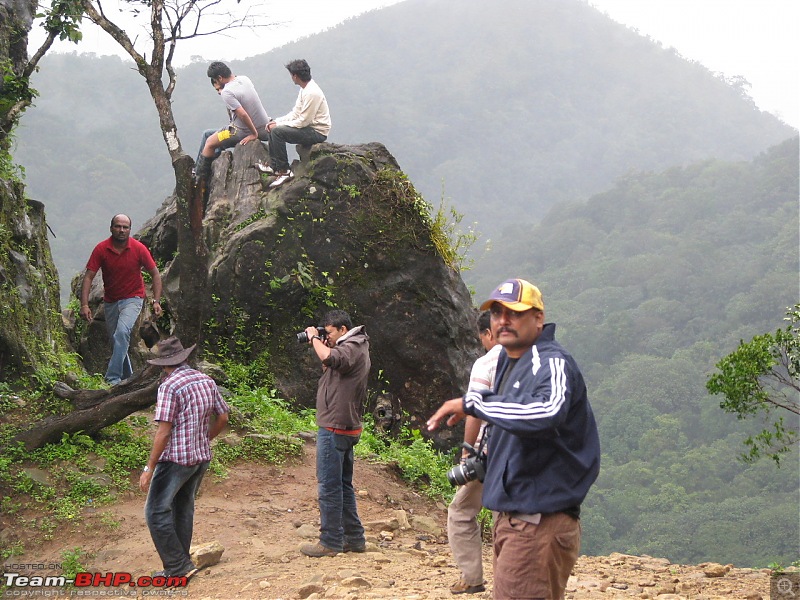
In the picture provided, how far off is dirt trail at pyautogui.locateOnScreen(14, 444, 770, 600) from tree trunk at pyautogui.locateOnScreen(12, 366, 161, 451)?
0.82 metres

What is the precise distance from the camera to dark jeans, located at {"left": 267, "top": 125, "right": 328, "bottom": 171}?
11672 millimetres

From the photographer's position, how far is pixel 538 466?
352cm

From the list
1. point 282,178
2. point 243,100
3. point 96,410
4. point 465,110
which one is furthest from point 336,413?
point 465,110

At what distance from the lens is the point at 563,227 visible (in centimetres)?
7600

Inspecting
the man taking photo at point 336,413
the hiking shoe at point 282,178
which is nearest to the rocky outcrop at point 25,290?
the hiking shoe at point 282,178

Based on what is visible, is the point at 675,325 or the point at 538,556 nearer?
the point at 538,556

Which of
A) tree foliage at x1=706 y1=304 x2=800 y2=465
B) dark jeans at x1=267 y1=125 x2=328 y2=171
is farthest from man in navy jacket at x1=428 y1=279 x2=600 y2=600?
dark jeans at x1=267 y1=125 x2=328 y2=171

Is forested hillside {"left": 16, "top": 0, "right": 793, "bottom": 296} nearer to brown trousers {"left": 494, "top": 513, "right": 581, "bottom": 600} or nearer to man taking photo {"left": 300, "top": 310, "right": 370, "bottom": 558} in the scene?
man taking photo {"left": 300, "top": 310, "right": 370, "bottom": 558}

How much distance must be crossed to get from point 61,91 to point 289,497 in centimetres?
9073

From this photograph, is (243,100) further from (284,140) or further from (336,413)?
(336,413)

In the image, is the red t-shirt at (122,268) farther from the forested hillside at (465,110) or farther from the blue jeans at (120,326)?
the forested hillside at (465,110)

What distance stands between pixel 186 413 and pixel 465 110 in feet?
397

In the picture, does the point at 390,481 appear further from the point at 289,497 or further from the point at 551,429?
the point at 551,429

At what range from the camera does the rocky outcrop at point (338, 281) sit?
11000 mm
